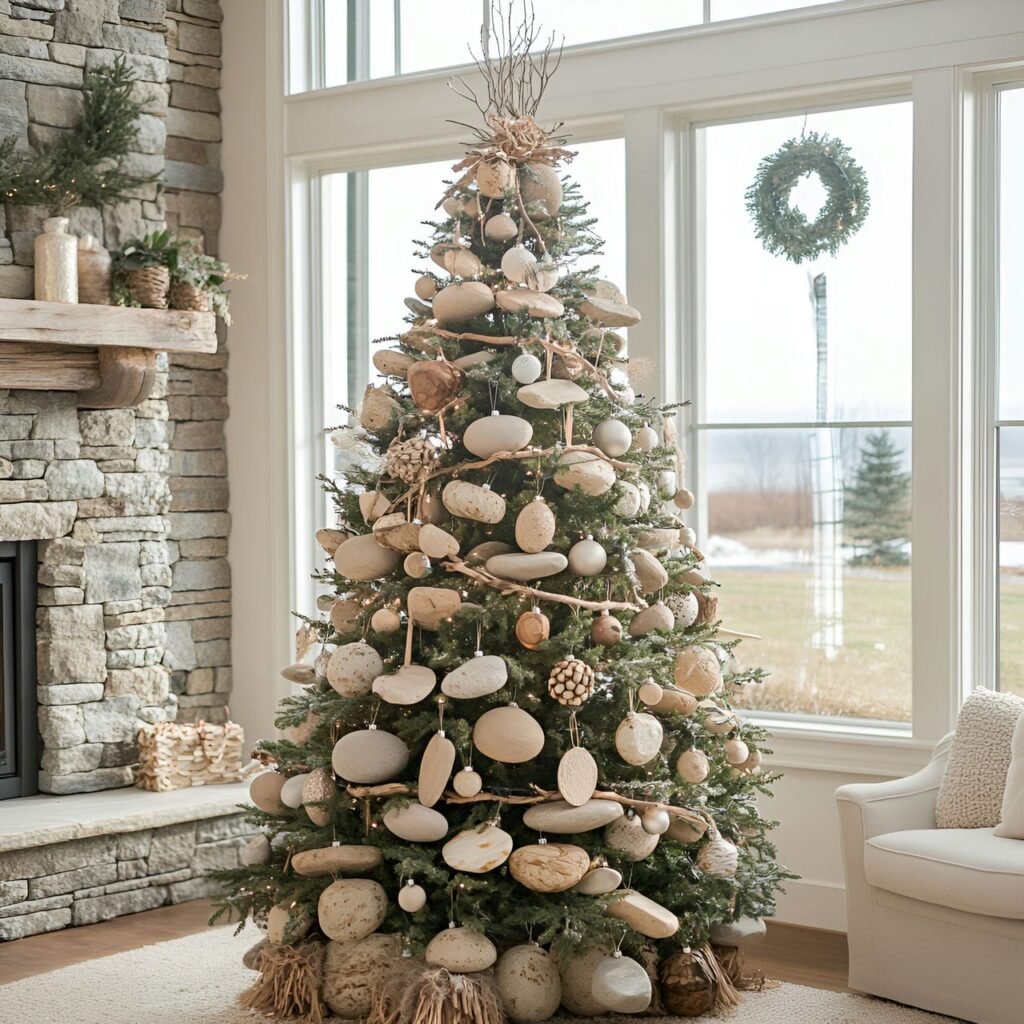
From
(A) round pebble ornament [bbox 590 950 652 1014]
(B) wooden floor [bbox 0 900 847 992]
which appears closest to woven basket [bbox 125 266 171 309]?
(B) wooden floor [bbox 0 900 847 992]

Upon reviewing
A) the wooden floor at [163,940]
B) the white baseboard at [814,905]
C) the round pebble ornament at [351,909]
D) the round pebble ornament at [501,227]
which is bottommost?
the wooden floor at [163,940]

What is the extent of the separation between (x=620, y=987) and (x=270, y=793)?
955 millimetres

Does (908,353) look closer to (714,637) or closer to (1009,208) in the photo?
(1009,208)

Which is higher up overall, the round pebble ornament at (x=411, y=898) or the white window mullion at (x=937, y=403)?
the white window mullion at (x=937, y=403)

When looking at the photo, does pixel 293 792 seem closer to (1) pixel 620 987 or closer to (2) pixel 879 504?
(1) pixel 620 987

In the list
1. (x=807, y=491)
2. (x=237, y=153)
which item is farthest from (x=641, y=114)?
(x=237, y=153)

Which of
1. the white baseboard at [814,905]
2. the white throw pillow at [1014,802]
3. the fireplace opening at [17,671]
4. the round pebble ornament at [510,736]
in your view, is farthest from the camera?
the fireplace opening at [17,671]

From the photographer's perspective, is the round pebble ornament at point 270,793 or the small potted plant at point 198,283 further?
the small potted plant at point 198,283

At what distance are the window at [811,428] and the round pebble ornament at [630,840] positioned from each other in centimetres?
125

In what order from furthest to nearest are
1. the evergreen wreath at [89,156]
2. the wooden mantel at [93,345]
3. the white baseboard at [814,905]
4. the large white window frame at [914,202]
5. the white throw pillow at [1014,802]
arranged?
the evergreen wreath at [89,156]
the wooden mantel at [93,345]
the white baseboard at [814,905]
the large white window frame at [914,202]
the white throw pillow at [1014,802]

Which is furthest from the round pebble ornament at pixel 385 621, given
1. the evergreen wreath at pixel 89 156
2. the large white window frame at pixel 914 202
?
the evergreen wreath at pixel 89 156

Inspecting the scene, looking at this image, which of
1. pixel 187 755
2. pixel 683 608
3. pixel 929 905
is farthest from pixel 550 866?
pixel 187 755

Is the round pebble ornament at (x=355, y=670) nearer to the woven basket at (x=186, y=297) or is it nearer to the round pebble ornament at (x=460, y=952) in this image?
the round pebble ornament at (x=460, y=952)

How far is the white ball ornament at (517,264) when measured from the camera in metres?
3.44
